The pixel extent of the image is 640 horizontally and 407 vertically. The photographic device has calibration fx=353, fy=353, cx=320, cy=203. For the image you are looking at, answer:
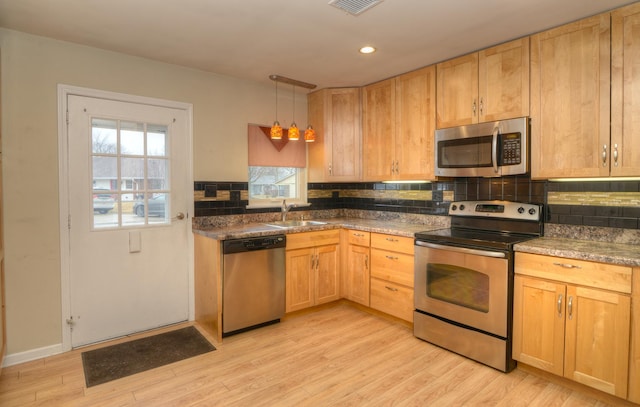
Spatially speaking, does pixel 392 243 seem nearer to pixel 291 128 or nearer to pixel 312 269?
pixel 312 269

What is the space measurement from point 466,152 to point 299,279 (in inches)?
73.8

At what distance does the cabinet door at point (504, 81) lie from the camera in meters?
2.58

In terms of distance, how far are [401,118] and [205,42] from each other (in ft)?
6.10

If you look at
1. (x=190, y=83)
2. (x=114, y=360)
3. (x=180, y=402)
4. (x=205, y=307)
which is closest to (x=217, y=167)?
(x=190, y=83)

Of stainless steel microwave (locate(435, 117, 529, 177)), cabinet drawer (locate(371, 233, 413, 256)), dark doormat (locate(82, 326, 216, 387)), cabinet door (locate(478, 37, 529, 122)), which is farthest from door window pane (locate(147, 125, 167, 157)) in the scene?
cabinet door (locate(478, 37, 529, 122))

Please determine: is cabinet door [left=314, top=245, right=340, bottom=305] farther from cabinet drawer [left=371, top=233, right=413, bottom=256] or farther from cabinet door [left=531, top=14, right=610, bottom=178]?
cabinet door [left=531, top=14, right=610, bottom=178]

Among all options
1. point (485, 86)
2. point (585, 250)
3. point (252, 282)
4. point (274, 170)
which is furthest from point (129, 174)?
point (585, 250)

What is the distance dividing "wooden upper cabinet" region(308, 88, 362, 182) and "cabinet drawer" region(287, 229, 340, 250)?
656 millimetres

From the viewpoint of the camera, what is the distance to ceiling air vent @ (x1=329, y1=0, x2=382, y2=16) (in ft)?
6.84

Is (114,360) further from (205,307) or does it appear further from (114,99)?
(114,99)

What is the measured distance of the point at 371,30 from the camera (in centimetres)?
249

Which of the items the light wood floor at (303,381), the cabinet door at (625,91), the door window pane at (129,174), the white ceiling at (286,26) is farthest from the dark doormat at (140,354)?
the cabinet door at (625,91)

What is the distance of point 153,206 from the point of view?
3.12m

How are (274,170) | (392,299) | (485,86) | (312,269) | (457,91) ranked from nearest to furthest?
(485,86) < (457,91) < (392,299) < (312,269) < (274,170)
